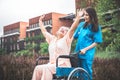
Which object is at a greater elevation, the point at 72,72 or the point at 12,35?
the point at 12,35

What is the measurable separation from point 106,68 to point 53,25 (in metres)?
2.32

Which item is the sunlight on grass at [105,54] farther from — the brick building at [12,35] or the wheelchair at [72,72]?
the wheelchair at [72,72]

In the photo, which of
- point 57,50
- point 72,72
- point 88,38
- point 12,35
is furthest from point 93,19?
point 12,35

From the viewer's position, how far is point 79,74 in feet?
9.54

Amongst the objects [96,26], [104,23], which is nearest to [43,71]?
[96,26]

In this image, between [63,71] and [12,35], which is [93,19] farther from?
→ [12,35]

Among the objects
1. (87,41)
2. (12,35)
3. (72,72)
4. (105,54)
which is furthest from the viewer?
(12,35)

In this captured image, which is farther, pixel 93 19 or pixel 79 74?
pixel 93 19

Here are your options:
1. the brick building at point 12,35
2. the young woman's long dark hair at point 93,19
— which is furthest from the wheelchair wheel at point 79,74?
the brick building at point 12,35

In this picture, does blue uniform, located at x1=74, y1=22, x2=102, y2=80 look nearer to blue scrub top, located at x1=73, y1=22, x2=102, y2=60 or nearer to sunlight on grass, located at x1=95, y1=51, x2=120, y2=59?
blue scrub top, located at x1=73, y1=22, x2=102, y2=60

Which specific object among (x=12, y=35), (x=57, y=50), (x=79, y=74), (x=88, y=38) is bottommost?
(x=79, y=74)

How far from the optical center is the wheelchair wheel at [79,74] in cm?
282

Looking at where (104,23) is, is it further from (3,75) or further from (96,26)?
(96,26)

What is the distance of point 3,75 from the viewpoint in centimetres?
456
